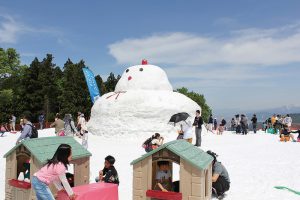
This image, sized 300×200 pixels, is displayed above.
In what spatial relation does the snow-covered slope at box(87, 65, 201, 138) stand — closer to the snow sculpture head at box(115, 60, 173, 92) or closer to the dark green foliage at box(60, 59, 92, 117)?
the snow sculpture head at box(115, 60, 173, 92)

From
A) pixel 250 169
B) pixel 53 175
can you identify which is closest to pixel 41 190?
pixel 53 175

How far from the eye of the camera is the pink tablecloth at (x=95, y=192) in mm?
5136

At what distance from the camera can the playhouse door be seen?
6340mm

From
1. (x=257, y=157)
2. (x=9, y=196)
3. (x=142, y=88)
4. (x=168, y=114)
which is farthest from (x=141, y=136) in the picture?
(x=9, y=196)

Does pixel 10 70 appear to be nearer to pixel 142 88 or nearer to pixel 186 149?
pixel 142 88

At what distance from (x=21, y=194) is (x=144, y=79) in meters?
15.1

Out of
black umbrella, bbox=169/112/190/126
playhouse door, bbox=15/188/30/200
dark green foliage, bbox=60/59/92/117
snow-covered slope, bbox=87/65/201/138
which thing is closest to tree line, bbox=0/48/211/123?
dark green foliage, bbox=60/59/92/117

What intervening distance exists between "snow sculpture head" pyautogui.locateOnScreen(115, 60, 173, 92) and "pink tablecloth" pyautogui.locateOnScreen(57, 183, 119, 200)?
49.6 feet

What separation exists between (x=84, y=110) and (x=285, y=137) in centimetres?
2520

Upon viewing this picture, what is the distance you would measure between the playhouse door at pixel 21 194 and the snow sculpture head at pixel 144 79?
14.7 metres

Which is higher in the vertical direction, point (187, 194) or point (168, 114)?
point (168, 114)

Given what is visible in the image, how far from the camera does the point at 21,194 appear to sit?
6.44 metres

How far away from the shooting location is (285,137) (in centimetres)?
1950

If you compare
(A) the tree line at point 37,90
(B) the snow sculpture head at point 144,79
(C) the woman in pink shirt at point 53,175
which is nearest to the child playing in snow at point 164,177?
(C) the woman in pink shirt at point 53,175
